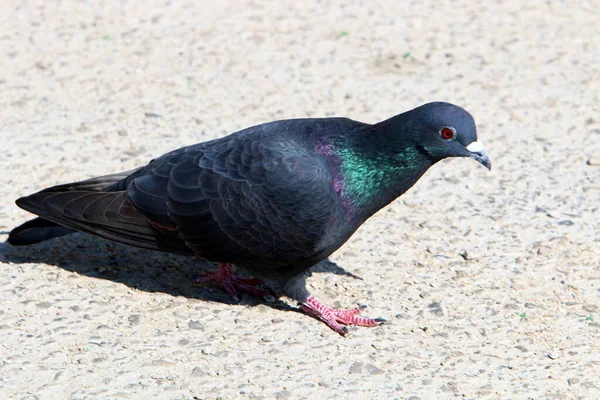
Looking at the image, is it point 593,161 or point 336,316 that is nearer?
point 336,316

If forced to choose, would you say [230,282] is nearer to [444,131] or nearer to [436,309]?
[436,309]

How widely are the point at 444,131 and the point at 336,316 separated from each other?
123cm

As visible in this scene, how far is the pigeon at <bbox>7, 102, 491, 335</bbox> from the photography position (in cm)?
502

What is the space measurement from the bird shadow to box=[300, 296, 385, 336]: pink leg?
0.58ft

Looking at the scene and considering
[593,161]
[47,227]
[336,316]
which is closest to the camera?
[336,316]

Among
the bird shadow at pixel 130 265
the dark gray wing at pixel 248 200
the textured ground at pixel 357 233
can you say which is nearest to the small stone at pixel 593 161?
the textured ground at pixel 357 233

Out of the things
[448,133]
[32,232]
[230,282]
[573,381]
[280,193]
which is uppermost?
[448,133]

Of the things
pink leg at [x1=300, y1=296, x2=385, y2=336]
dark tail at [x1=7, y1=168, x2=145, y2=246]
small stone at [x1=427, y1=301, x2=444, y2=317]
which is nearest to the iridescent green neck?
pink leg at [x1=300, y1=296, x2=385, y2=336]

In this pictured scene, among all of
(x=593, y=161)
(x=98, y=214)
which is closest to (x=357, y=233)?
(x=98, y=214)

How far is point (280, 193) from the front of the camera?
16.4 feet

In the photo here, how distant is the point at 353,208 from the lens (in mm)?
5078

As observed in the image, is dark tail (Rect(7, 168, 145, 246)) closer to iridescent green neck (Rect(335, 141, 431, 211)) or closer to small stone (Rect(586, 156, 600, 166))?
iridescent green neck (Rect(335, 141, 431, 211))

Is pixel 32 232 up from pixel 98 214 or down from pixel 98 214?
down

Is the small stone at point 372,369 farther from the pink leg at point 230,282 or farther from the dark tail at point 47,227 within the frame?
the dark tail at point 47,227
